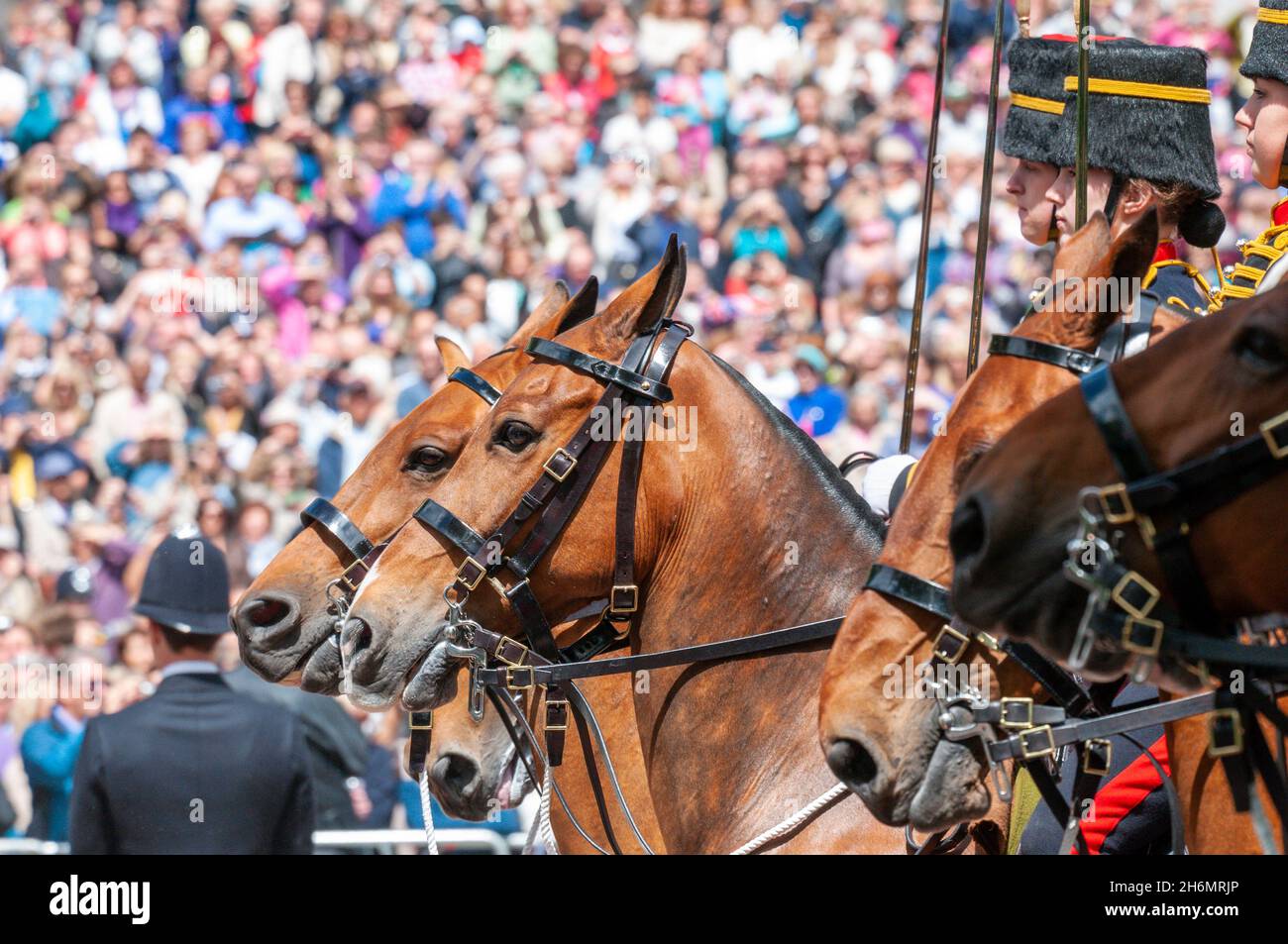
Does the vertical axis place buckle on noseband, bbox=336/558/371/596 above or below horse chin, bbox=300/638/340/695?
above

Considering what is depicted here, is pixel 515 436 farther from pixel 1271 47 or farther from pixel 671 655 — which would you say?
pixel 1271 47

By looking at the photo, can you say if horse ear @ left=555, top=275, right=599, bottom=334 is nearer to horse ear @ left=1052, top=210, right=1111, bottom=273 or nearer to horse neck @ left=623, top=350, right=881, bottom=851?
horse neck @ left=623, top=350, right=881, bottom=851

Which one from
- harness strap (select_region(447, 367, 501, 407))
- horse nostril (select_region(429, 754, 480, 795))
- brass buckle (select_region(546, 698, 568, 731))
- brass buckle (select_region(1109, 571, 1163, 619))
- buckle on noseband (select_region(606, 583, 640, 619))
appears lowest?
horse nostril (select_region(429, 754, 480, 795))

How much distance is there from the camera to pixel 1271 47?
4.89 meters

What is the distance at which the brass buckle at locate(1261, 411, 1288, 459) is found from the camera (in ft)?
10.2

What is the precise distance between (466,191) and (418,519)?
39.9ft

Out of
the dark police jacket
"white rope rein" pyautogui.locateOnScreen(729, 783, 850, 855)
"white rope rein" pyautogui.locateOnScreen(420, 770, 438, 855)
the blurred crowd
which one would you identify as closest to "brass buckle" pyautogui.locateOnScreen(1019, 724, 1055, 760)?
"white rope rein" pyautogui.locateOnScreen(729, 783, 850, 855)

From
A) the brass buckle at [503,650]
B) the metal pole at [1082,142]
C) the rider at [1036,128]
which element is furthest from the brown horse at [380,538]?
the metal pole at [1082,142]

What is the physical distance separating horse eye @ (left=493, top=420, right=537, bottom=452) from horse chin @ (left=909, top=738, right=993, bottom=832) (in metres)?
1.71

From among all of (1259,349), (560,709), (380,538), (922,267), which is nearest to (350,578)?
(380,538)

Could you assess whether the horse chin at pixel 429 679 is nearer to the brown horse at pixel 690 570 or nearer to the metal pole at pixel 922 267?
the brown horse at pixel 690 570
